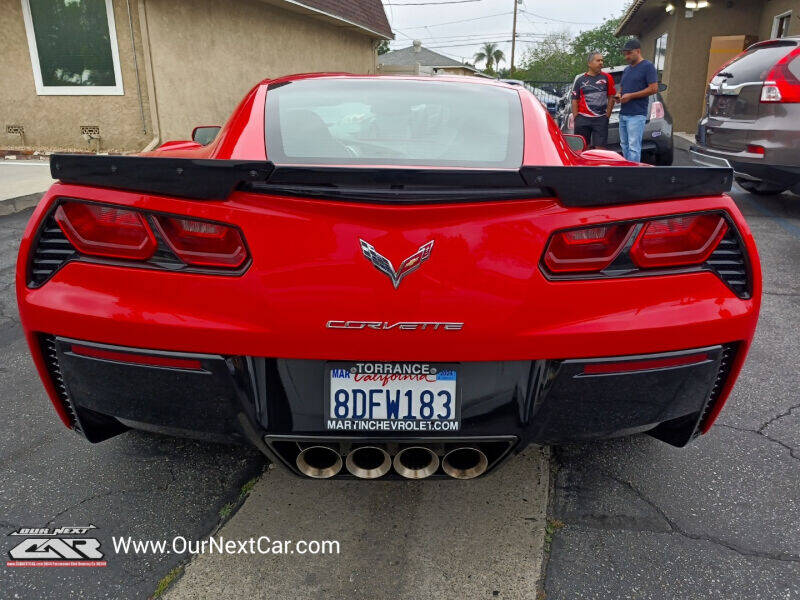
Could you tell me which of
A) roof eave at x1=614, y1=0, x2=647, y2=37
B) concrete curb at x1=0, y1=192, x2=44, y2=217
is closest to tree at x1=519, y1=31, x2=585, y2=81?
roof eave at x1=614, y1=0, x2=647, y2=37

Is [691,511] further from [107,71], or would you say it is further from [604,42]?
[604,42]

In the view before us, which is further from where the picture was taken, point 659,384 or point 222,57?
point 222,57

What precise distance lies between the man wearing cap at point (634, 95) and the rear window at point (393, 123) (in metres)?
5.85

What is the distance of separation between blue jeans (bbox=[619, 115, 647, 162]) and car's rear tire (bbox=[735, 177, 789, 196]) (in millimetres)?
1227

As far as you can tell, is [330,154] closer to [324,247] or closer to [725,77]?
[324,247]

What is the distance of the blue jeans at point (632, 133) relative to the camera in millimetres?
7809

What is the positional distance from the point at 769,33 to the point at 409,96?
16.5m

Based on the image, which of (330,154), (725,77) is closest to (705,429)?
(330,154)

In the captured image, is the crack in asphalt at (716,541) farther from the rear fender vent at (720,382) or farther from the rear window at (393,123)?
the rear window at (393,123)

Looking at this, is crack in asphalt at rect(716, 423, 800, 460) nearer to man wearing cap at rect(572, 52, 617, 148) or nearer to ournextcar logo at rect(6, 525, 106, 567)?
ournextcar logo at rect(6, 525, 106, 567)

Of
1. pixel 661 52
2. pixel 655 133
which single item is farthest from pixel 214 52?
pixel 661 52

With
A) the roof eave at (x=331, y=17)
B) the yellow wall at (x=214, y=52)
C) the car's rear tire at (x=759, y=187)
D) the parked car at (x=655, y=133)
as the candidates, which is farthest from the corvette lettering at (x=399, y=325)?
the roof eave at (x=331, y=17)

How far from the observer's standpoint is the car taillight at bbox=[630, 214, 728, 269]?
1.66m

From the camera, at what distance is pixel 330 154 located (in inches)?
79.4
